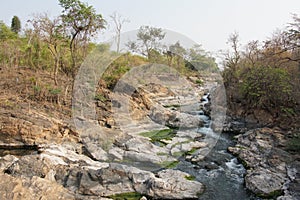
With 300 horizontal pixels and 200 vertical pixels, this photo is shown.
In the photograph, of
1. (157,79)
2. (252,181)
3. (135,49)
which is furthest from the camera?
(135,49)

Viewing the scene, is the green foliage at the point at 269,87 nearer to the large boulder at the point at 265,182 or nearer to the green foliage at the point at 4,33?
the large boulder at the point at 265,182

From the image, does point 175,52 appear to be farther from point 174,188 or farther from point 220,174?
point 174,188

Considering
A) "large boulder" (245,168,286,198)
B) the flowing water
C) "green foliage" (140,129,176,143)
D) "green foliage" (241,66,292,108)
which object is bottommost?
the flowing water

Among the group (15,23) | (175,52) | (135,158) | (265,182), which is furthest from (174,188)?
(175,52)

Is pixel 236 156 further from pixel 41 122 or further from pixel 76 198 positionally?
pixel 41 122

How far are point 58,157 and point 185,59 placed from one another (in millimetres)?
25857

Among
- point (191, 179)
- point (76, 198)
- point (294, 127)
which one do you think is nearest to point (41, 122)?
point (76, 198)

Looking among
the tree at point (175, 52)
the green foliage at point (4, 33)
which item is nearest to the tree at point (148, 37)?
the tree at point (175, 52)

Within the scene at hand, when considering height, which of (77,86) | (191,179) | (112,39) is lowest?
(191,179)

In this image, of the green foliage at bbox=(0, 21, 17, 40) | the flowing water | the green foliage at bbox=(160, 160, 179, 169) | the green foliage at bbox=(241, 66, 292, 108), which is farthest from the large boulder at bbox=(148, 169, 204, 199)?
the green foliage at bbox=(0, 21, 17, 40)

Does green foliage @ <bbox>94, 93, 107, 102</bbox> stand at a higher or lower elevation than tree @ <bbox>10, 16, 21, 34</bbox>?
lower

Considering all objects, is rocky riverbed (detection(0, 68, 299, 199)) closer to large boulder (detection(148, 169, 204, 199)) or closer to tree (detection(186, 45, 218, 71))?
large boulder (detection(148, 169, 204, 199))

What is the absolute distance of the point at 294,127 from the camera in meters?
11.9

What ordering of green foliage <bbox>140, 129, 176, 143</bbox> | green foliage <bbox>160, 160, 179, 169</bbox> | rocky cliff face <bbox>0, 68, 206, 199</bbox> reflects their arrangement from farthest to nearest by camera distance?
1. green foliage <bbox>140, 129, 176, 143</bbox>
2. green foliage <bbox>160, 160, 179, 169</bbox>
3. rocky cliff face <bbox>0, 68, 206, 199</bbox>
